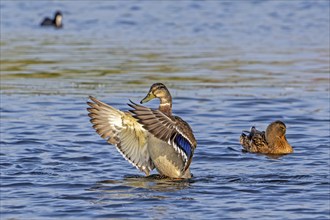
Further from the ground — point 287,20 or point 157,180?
point 287,20

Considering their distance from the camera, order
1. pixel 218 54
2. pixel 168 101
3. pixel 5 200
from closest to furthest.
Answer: pixel 5 200
pixel 168 101
pixel 218 54

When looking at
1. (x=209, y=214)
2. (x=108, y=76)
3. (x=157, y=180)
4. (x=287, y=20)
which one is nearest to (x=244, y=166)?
(x=157, y=180)

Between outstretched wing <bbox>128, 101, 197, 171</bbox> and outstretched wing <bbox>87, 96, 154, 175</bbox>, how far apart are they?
622 mm

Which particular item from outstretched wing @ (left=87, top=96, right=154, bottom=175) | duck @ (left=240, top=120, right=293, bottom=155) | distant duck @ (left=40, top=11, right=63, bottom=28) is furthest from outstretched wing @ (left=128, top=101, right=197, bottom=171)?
distant duck @ (left=40, top=11, right=63, bottom=28)

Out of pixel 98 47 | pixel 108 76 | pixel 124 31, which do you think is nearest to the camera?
pixel 108 76

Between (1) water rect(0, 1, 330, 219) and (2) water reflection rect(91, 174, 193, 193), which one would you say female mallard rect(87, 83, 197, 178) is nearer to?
(2) water reflection rect(91, 174, 193, 193)

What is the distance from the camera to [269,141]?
13500mm

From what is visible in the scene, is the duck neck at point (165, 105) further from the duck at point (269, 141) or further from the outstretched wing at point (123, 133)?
the duck at point (269, 141)

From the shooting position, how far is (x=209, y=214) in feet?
31.2

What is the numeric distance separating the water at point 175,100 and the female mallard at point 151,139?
9.4 inches

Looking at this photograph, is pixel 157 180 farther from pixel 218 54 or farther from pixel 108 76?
pixel 218 54

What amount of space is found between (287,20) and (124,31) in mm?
5126

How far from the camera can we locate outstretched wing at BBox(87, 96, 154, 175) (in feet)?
37.1

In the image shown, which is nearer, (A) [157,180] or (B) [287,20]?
(A) [157,180]
